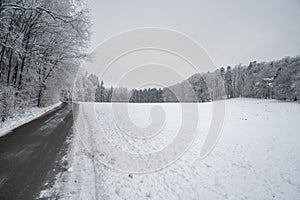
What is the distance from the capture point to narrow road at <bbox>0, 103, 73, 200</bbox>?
3310 mm

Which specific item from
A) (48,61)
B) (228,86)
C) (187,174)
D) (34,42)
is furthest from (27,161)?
(228,86)

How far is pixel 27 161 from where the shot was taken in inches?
181

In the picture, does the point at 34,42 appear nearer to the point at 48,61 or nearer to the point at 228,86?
the point at 48,61

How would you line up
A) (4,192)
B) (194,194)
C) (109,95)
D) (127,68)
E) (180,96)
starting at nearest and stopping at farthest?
1. (4,192)
2. (194,194)
3. (127,68)
4. (180,96)
5. (109,95)

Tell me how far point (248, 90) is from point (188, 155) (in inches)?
2350

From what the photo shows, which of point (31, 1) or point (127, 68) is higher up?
point (31, 1)

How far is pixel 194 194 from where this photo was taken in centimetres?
396

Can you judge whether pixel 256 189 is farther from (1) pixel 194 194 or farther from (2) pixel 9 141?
(2) pixel 9 141

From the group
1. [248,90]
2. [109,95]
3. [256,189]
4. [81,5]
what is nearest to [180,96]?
[248,90]

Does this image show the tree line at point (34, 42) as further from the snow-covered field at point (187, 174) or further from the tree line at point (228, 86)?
the tree line at point (228, 86)

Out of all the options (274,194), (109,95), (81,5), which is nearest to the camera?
(274,194)

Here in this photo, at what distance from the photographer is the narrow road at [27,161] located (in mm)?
3310

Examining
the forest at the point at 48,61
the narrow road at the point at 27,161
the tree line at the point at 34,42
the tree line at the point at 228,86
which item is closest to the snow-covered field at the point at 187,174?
the narrow road at the point at 27,161

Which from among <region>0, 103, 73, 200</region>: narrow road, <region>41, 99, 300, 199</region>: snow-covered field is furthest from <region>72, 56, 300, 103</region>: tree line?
<region>0, 103, 73, 200</region>: narrow road
